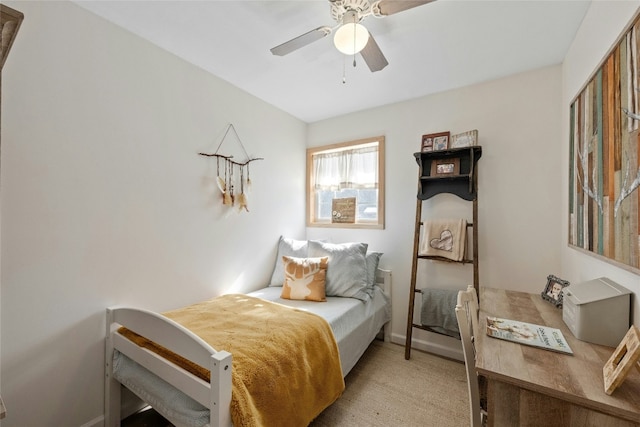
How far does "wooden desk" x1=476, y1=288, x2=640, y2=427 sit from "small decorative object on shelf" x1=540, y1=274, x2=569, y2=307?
54 cm

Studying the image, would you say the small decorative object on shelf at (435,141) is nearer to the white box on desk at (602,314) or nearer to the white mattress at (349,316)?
the white mattress at (349,316)

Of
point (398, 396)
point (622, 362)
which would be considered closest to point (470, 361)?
point (622, 362)

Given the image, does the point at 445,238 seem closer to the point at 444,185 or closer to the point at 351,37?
the point at 444,185

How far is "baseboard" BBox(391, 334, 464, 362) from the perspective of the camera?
96.0 inches

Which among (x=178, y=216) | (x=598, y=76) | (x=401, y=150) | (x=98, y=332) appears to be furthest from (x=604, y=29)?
(x=98, y=332)

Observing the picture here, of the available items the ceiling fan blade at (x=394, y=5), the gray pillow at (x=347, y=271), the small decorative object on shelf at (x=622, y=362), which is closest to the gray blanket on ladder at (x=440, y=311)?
the gray pillow at (x=347, y=271)

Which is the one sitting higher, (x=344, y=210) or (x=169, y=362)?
(x=344, y=210)

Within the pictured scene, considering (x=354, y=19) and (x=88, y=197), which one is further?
(x=88, y=197)

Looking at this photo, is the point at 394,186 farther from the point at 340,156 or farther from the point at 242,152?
the point at 242,152

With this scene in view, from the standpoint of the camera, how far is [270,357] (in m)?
1.38

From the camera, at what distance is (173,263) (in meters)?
2.03

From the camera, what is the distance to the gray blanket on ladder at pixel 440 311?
2322 mm

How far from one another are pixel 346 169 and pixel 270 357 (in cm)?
225

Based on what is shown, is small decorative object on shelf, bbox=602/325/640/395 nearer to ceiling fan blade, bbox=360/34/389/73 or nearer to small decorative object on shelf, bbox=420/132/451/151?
ceiling fan blade, bbox=360/34/389/73
